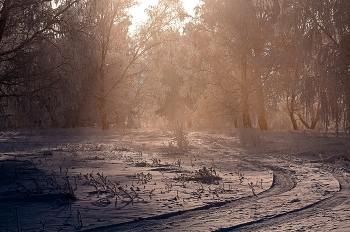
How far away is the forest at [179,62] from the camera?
33.0ft

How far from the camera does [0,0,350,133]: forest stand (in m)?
10.1

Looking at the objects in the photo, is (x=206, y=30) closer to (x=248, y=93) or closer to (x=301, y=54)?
(x=248, y=93)

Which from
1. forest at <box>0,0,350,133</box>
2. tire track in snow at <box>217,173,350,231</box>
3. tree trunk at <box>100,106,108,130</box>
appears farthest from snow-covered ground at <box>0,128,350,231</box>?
tree trunk at <box>100,106,108,130</box>

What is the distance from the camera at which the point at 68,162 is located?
10094 millimetres

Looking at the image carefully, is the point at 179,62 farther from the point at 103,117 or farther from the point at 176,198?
the point at 176,198

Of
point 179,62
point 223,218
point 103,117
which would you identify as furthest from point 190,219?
point 179,62

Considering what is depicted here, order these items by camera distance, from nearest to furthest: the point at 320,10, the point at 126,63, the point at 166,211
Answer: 1. the point at 166,211
2. the point at 320,10
3. the point at 126,63

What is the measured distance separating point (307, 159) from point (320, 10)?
Answer: 192 inches

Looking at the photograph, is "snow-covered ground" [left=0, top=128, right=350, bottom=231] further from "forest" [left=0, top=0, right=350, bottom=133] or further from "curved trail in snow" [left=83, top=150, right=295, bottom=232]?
"forest" [left=0, top=0, right=350, bottom=133]

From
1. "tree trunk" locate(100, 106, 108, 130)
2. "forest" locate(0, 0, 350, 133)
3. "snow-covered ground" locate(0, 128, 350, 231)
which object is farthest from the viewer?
"tree trunk" locate(100, 106, 108, 130)

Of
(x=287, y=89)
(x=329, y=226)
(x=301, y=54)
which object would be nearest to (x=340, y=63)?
(x=301, y=54)

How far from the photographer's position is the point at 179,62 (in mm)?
39531

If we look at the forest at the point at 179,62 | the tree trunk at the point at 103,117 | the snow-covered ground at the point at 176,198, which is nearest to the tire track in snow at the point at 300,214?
the snow-covered ground at the point at 176,198

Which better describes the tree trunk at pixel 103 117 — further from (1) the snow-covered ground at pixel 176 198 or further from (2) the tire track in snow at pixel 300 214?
(2) the tire track in snow at pixel 300 214
